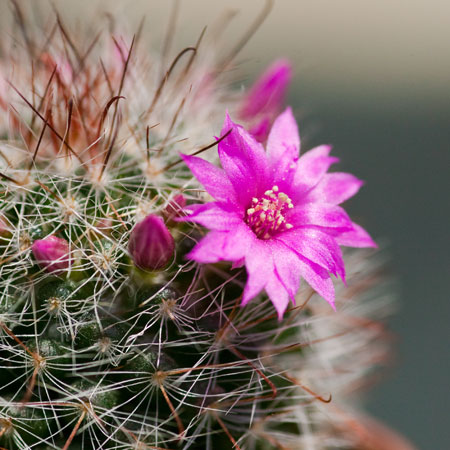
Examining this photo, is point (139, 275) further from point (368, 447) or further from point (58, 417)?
point (368, 447)

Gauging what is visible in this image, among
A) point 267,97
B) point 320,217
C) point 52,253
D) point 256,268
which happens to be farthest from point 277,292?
point 267,97

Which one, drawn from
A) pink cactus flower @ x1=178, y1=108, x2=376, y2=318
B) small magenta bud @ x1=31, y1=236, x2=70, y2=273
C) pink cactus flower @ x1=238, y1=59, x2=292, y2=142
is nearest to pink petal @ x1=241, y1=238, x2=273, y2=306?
pink cactus flower @ x1=178, y1=108, x2=376, y2=318

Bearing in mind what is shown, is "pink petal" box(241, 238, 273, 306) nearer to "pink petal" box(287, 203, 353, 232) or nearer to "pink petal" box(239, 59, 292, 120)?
"pink petal" box(287, 203, 353, 232)

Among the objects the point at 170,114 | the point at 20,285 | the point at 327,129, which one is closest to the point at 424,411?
the point at 327,129

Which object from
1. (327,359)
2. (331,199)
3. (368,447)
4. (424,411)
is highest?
(331,199)

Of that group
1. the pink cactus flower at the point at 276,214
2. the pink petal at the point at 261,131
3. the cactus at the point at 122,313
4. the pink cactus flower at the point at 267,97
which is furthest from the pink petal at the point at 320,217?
the pink cactus flower at the point at 267,97

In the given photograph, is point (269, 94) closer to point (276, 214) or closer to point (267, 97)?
point (267, 97)
